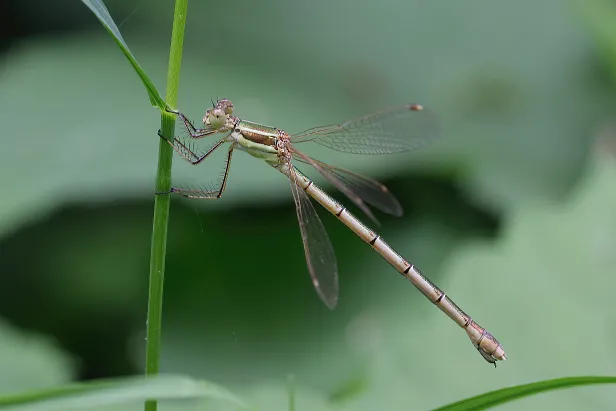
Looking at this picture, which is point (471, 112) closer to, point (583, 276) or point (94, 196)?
point (583, 276)

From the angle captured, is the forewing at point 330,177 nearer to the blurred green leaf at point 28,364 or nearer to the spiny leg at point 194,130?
the spiny leg at point 194,130

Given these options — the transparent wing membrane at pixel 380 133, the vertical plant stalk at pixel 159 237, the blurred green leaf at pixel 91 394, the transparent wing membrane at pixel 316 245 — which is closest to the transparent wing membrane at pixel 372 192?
the transparent wing membrane at pixel 380 133

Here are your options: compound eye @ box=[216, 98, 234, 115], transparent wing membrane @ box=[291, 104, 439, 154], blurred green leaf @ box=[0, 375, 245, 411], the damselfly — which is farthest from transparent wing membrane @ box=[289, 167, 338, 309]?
blurred green leaf @ box=[0, 375, 245, 411]

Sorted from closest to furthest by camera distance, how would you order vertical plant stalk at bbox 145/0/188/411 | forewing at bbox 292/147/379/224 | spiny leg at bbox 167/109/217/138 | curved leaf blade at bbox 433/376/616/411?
curved leaf blade at bbox 433/376/616/411, vertical plant stalk at bbox 145/0/188/411, spiny leg at bbox 167/109/217/138, forewing at bbox 292/147/379/224

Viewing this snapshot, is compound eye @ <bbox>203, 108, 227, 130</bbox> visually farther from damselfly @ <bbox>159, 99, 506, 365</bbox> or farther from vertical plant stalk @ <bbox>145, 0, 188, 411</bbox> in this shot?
vertical plant stalk @ <bbox>145, 0, 188, 411</bbox>

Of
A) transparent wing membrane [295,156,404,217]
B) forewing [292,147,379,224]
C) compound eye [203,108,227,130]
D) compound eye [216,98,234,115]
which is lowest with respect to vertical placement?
compound eye [203,108,227,130]

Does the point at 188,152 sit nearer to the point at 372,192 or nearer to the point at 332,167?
the point at 332,167

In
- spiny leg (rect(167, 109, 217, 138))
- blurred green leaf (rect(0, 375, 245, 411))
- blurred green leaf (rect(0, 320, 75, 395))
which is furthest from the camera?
blurred green leaf (rect(0, 320, 75, 395))
